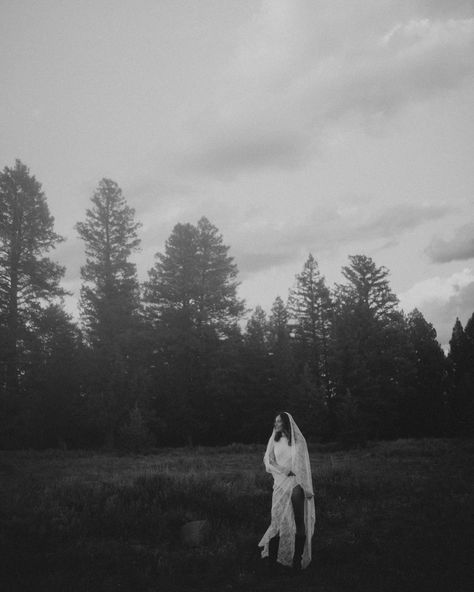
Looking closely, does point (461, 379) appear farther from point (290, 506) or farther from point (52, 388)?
point (290, 506)

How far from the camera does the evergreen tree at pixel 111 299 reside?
2252 cm

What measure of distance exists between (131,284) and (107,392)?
8.95 m

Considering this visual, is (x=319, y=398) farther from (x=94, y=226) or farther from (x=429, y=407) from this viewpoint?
(x=94, y=226)

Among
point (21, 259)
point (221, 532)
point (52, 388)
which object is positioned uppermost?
point (21, 259)

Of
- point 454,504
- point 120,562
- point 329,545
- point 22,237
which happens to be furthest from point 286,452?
point 22,237

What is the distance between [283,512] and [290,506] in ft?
0.46

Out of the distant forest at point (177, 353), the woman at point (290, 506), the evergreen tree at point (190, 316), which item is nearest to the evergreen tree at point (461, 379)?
the distant forest at point (177, 353)

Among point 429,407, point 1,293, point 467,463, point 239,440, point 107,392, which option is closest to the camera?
point 467,463

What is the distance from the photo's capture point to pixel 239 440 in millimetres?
30188

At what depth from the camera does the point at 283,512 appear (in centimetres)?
620

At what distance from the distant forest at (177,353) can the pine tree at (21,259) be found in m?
0.07

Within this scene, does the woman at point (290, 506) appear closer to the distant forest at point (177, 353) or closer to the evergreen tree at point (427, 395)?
the distant forest at point (177, 353)

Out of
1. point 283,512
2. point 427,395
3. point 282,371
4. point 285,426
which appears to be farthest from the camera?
point 427,395

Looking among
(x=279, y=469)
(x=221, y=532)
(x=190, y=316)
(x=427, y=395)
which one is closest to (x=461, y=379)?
(x=427, y=395)
